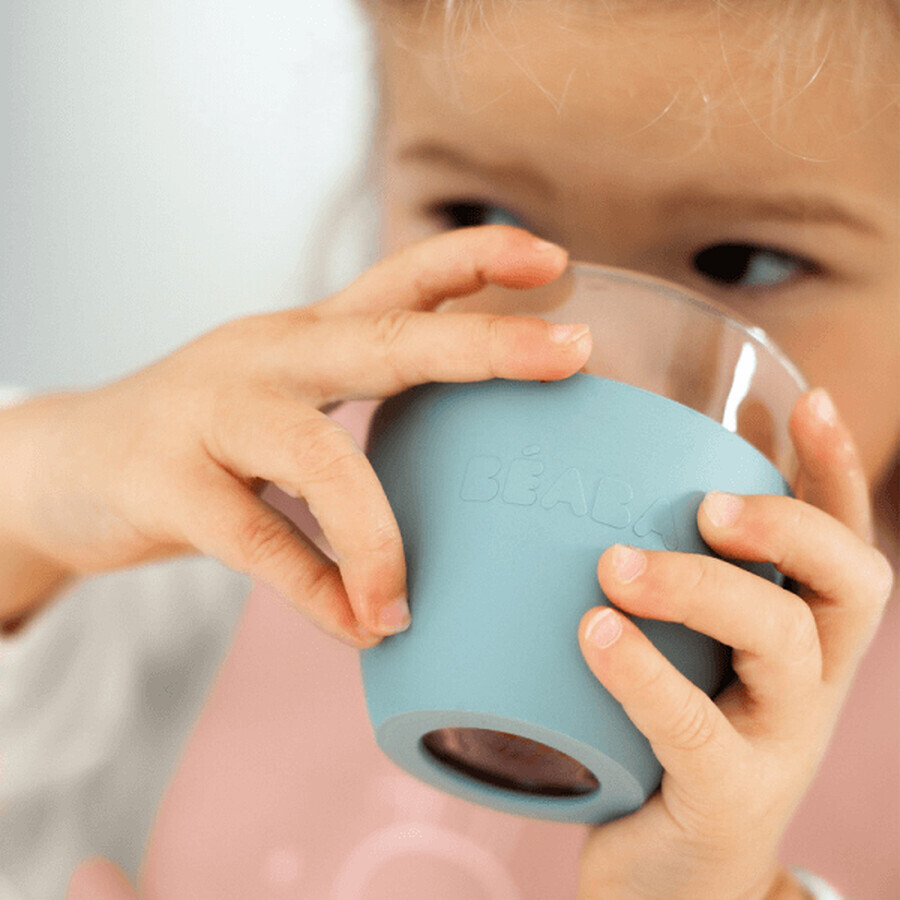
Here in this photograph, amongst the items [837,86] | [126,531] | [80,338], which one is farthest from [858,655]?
[80,338]

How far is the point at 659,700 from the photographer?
1.16 ft

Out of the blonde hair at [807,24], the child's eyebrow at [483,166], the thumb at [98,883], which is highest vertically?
the blonde hair at [807,24]

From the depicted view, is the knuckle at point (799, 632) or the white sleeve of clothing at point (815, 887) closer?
the knuckle at point (799, 632)

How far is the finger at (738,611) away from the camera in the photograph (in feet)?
1.11

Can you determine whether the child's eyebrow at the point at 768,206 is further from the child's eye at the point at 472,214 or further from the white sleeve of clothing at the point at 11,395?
the white sleeve of clothing at the point at 11,395

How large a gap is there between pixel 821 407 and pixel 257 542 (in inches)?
11.3

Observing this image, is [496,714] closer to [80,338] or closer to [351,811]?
[351,811]

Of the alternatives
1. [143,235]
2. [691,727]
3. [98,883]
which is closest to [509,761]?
[691,727]

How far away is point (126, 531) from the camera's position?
1.91 feet

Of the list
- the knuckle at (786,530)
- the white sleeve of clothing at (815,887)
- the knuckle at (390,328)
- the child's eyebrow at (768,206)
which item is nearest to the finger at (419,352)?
the knuckle at (390,328)

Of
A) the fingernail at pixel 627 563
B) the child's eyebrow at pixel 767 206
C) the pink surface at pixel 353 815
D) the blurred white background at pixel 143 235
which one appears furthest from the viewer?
the blurred white background at pixel 143 235

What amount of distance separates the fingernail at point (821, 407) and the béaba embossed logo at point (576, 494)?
5.8 inches

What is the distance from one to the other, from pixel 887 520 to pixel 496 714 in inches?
22.3

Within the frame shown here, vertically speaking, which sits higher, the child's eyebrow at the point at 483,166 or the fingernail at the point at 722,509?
the child's eyebrow at the point at 483,166
